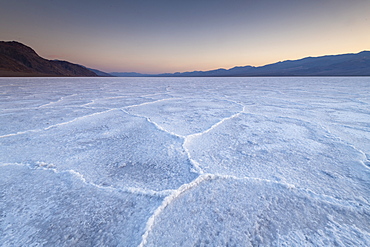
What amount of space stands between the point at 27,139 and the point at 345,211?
2333 mm

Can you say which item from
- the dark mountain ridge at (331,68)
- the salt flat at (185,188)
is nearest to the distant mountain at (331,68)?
the dark mountain ridge at (331,68)

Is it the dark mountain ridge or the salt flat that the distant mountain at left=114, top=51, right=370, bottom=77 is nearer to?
the dark mountain ridge

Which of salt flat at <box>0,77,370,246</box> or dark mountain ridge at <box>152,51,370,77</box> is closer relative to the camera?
salt flat at <box>0,77,370,246</box>

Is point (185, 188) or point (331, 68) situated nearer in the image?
point (185, 188)

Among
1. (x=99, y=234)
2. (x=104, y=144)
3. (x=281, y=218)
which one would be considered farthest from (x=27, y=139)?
(x=281, y=218)

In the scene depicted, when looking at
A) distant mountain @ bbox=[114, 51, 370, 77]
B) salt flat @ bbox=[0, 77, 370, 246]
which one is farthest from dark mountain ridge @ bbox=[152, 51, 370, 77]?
salt flat @ bbox=[0, 77, 370, 246]

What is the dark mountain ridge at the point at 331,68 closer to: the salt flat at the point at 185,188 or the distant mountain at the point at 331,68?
the distant mountain at the point at 331,68

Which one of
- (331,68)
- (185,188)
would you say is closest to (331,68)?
(331,68)

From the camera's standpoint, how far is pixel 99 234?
0.67 m

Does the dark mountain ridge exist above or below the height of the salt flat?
below

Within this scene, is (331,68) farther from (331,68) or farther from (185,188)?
(185,188)

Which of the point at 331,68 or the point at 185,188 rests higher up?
the point at 185,188

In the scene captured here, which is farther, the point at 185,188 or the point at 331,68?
the point at 331,68

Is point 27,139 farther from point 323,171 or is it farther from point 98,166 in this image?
point 323,171
